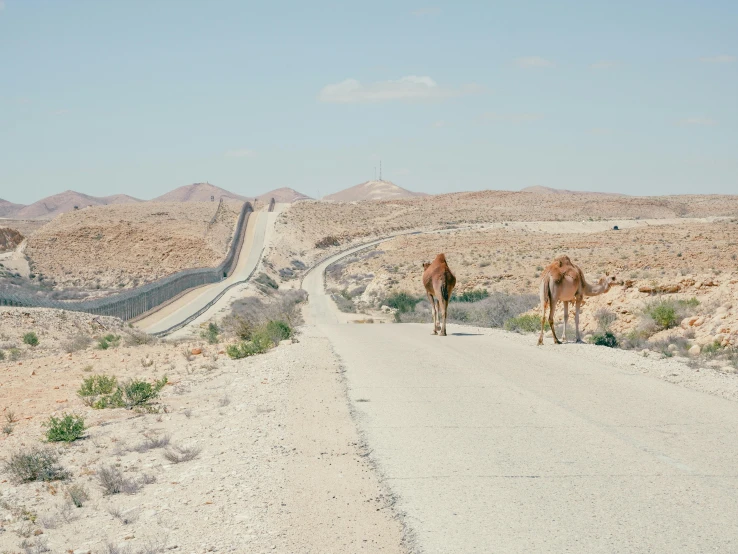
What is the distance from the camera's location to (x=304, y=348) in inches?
771

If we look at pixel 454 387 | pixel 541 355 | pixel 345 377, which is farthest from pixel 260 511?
pixel 541 355

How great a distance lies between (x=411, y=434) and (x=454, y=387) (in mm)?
3424

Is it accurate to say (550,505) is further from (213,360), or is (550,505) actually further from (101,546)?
(213,360)

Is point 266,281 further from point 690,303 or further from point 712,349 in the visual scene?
point 712,349

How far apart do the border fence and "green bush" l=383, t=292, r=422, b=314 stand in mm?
14769

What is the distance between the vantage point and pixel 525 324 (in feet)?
81.3

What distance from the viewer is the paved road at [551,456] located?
6555 mm

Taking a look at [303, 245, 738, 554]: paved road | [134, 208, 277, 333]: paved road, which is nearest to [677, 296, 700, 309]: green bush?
[303, 245, 738, 554]: paved road

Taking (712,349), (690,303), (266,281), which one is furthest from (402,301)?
(266,281)

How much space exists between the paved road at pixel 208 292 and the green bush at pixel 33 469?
109ft

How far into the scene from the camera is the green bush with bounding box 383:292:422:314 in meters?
42.8

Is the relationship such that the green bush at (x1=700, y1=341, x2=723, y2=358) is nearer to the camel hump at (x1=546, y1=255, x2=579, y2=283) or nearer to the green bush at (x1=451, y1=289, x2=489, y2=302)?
the camel hump at (x1=546, y1=255, x2=579, y2=283)

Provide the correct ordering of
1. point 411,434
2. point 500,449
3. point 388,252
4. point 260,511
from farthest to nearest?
1. point 388,252
2. point 411,434
3. point 500,449
4. point 260,511

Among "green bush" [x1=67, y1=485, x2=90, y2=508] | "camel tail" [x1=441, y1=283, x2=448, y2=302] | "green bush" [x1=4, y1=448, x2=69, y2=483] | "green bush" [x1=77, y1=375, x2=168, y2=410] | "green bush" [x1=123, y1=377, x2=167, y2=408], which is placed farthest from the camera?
"camel tail" [x1=441, y1=283, x2=448, y2=302]
